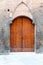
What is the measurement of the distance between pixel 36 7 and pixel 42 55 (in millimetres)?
2997

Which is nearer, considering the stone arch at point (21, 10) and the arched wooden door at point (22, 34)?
the stone arch at point (21, 10)

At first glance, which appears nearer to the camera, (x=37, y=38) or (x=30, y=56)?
(x=30, y=56)

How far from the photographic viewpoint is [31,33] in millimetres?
14617

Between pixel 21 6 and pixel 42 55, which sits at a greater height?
pixel 21 6

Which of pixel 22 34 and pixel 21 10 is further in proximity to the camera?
pixel 22 34

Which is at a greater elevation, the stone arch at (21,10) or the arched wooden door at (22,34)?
the stone arch at (21,10)

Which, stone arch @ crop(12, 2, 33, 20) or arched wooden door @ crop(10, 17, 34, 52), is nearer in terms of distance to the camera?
stone arch @ crop(12, 2, 33, 20)

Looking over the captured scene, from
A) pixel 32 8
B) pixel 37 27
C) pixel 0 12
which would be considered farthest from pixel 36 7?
pixel 0 12

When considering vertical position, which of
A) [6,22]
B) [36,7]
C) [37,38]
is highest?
[36,7]

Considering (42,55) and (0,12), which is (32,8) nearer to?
(0,12)

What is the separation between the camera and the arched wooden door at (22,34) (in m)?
14.5

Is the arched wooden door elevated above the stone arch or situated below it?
below

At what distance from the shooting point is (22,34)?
47.9 ft

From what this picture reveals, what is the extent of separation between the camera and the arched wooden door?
14.5 meters
